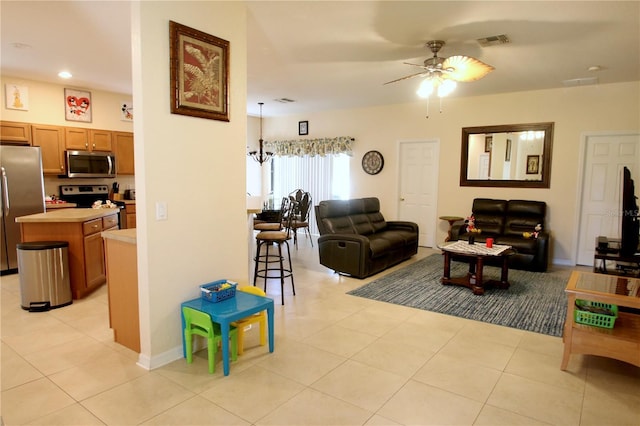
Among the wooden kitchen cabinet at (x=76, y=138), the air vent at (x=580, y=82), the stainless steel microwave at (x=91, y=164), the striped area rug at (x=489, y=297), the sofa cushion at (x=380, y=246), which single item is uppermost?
the air vent at (x=580, y=82)

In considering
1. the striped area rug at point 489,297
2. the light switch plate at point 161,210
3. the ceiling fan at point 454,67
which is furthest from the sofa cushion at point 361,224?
the light switch plate at point 161,210

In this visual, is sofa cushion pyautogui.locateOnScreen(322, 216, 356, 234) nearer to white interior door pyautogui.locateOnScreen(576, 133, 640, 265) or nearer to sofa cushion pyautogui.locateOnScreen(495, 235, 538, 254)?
sofa cushion pyautogui.locateOnScreen(495, 235, 538, 254)

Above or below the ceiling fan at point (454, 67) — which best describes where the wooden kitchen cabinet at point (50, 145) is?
below

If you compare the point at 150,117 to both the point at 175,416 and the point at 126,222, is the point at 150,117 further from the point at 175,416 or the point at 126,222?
the point at 126,222

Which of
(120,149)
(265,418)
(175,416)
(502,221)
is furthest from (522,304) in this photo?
(120,149)

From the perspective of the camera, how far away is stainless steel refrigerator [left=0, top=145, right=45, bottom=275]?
4738 millimetres

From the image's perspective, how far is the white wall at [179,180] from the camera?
7.77ft

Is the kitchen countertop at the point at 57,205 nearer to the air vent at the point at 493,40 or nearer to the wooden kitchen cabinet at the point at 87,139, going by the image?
the wooden kitchen cabinet at the point at 87,139

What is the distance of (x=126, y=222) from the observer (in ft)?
20.0

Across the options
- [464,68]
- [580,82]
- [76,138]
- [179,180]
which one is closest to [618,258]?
[464,68]

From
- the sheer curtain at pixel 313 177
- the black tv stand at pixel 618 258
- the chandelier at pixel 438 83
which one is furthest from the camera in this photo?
the sheer curtain at pixel 313 177

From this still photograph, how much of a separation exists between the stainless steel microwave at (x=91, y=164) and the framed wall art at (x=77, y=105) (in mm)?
575

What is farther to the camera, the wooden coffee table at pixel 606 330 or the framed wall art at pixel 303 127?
the framed wall art at pixel 303 127

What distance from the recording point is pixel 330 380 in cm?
242
